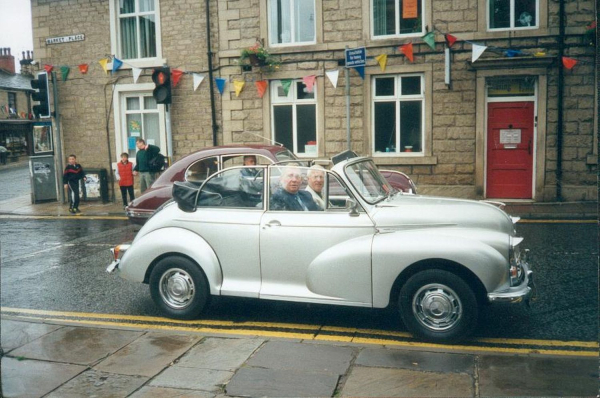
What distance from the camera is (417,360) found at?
505 cm

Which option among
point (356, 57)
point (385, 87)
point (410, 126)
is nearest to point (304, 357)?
point (356, 57)

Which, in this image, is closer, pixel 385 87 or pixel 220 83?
pixel 385 87

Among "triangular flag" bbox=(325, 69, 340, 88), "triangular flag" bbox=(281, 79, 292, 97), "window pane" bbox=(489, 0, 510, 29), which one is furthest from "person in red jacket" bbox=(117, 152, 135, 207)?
"window pane" bbox=(489, 0, 510, 29)

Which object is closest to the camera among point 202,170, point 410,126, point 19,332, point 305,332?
point 305,332

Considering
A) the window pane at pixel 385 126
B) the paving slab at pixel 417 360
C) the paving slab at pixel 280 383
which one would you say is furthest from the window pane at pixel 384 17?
the paving slab at pixel 280 383

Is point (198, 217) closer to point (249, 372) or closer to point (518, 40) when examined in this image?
point (249, 372)

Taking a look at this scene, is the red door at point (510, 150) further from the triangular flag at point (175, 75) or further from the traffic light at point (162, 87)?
the triangular flag at point (175, 75)

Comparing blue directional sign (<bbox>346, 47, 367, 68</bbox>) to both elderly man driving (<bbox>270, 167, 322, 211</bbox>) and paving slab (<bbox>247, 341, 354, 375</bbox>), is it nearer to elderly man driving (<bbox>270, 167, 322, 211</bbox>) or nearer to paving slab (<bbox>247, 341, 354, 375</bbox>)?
elderly man driving (<bbox>270, 167, 322, 211</bbox>)

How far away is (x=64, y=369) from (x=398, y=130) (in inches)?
488

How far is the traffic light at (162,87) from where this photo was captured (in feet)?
49.4

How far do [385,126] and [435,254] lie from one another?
36.6 ft

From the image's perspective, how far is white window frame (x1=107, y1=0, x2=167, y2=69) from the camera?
18.0 meters

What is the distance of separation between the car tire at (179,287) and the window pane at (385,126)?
10723mm

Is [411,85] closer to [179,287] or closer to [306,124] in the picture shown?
[306,124]
